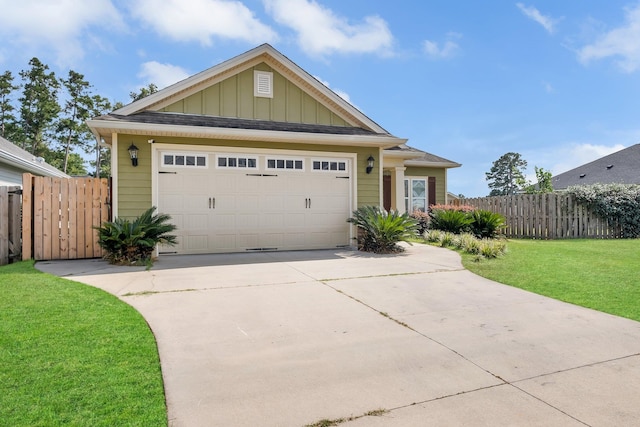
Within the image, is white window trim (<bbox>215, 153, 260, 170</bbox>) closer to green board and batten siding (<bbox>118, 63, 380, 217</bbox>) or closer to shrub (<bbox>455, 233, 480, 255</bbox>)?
green board and batten siding (<bbox>118, 63, 380, 217</bbox>)

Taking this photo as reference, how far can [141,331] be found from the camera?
3457mm

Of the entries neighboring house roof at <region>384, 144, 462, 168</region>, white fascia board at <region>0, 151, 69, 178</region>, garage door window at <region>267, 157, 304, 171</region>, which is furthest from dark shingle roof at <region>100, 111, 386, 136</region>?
white fascia board at <region>0, 151, 69, 178</region>

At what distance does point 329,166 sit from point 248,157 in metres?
Answer: 2.09

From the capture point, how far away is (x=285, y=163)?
9414mm

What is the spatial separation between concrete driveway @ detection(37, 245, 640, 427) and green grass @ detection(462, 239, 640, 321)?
15.9 inches

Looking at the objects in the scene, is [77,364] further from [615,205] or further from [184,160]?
[615,205]

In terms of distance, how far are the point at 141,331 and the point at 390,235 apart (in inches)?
253

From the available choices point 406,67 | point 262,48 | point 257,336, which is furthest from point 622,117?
point 257,336

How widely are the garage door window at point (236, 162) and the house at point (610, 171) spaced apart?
69.3 ft

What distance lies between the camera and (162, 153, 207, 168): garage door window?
8.47m

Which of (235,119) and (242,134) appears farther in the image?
(235,119)

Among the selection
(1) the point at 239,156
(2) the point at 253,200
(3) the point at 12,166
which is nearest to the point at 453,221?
(2) the point at 253,200

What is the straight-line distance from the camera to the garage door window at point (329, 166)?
9.70 metres

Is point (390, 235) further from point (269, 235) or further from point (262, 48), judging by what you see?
point (262, 48)
